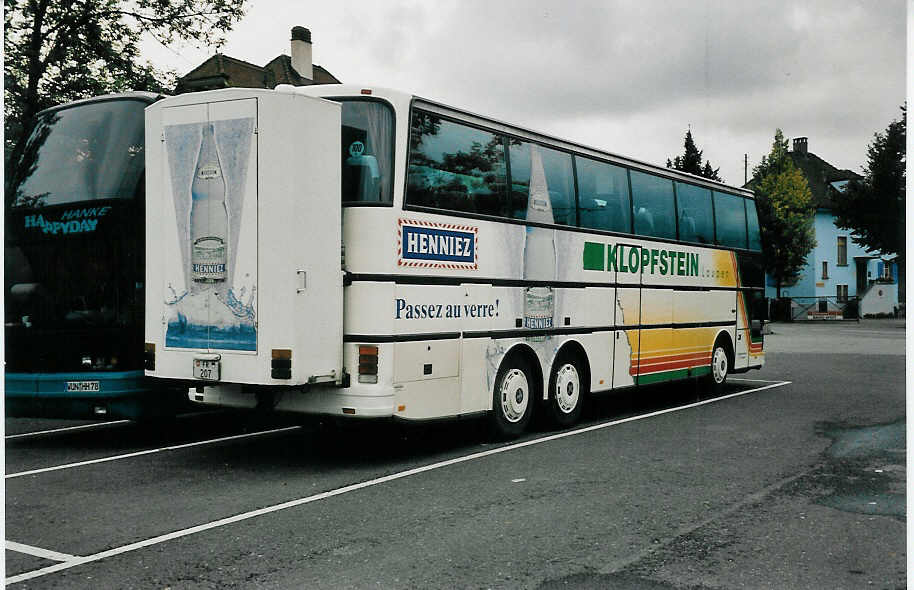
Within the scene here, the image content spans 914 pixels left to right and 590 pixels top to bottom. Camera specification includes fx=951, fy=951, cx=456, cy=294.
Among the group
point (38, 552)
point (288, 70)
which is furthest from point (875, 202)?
point (38, 552)

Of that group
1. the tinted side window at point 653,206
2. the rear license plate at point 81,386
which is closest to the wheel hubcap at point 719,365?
the tinted side window at point 653,206

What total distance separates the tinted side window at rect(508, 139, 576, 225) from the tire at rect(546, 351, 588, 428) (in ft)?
5.60

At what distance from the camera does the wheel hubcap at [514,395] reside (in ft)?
33.8

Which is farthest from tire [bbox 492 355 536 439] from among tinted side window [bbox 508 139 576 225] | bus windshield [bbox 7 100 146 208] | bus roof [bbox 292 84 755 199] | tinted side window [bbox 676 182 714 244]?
tinted side window [bbox 676 182 714 244]

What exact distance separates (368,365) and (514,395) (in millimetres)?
2415

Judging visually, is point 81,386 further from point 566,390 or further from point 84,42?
point 84,42

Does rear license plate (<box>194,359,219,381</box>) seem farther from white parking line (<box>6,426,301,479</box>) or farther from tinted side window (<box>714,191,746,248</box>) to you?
tinted side window (<box>714,191,746,248</box>)

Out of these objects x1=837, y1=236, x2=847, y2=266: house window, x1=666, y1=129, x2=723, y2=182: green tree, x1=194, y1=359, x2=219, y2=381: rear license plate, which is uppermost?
x1=666, y1=129, x2=723, y2=182: green tree

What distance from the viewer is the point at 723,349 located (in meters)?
16.0

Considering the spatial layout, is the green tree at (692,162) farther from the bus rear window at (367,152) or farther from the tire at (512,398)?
the bus rear window at (367,152)

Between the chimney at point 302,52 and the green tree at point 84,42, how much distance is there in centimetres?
2120

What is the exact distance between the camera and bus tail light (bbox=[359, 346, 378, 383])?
8531 millimetres

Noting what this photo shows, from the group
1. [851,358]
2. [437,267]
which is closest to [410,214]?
[437,267]

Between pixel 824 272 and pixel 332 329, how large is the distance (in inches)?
2530
